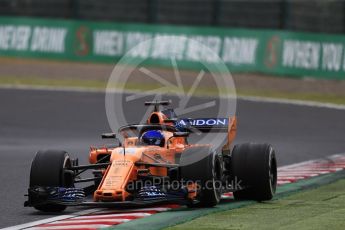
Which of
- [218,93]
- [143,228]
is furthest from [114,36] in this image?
[143,228]

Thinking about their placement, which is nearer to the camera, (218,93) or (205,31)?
(218,93)

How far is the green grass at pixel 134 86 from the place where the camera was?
31.6 metres

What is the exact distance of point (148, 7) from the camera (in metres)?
38.7

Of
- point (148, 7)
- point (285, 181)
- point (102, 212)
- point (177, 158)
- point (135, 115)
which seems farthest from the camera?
point (148, 7)

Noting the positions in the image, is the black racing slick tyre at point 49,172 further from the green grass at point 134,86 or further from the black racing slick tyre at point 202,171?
the green grass at point 134,86

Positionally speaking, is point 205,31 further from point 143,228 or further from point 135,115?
point 143,228

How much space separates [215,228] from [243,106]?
18.4m

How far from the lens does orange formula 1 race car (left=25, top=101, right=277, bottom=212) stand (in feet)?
39.1

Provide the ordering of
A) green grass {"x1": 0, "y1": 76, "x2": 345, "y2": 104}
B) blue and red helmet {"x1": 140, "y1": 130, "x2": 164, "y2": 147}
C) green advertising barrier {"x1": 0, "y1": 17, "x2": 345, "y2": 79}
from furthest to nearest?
green advertising barrier {"x1": 0, "y1": 17, "x2": 345, "y2": 79} → green grass {"x1": 0, "y1": 76, "x2": 345, "y2": 104} → blue and red helmet {"x1": 140, "y1": 130, "x2": 164, "y2": 147}

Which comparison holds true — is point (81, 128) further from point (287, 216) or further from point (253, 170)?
point (287, 216)

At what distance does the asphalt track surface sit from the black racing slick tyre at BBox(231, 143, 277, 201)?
8.48ft

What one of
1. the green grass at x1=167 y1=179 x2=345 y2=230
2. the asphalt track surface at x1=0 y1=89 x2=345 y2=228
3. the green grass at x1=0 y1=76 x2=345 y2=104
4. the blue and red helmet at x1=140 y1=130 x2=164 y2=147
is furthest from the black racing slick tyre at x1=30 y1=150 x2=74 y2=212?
the green grass at x1=0 y1=76 x2=345 y2=104

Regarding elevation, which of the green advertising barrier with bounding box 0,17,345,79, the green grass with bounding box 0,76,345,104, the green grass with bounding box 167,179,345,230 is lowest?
the green grass with bounding box 167,179,345,230

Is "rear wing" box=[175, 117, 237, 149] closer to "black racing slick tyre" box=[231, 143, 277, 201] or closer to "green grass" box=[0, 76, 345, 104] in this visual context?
"black racing slick tyre" box=[231, 143, 277, 201]
